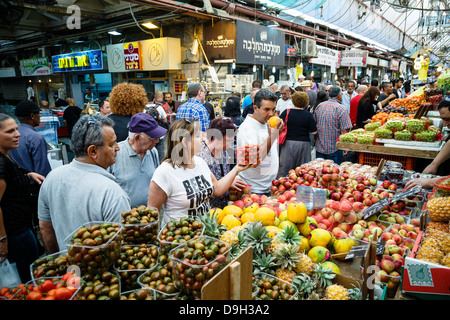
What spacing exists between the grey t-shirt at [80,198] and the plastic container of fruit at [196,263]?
700 millimetres

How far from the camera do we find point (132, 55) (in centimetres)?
984

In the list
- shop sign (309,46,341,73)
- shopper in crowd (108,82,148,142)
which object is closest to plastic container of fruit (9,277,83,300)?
shopper in crowd (108,82,148,142)

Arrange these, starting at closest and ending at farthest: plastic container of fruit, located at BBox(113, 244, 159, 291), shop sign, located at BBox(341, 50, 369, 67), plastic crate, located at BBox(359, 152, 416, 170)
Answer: plastic container of fruit, located at BBox(113, 244, 159, 291)
plastic crate, located at BBox(359, 152, 416, 170)
shop sign, located at BBox(341, 50, 369, 67)

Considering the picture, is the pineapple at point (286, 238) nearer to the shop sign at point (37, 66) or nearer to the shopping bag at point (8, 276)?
the shopping bag at point (8, 276)

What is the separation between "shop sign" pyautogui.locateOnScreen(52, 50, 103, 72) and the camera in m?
11.2

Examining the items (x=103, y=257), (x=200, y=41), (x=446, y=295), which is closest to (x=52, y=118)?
(x=200, y=41)

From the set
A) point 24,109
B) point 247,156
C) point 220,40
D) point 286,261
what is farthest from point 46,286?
point 220,40

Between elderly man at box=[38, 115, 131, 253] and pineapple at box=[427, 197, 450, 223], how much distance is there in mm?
2319

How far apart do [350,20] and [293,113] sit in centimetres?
1057

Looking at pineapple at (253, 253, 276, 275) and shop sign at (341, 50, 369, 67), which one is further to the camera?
shop sign at (341, 50, 369, 67)

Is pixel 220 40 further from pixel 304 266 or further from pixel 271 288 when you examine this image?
pixel 271 288

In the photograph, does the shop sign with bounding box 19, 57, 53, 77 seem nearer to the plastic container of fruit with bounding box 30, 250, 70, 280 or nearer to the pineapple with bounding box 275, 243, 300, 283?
the plastic container of fruit with bounding box 30, 250, 70, 280

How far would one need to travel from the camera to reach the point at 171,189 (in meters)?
2.32

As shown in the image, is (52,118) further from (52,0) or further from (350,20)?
(350,20)
